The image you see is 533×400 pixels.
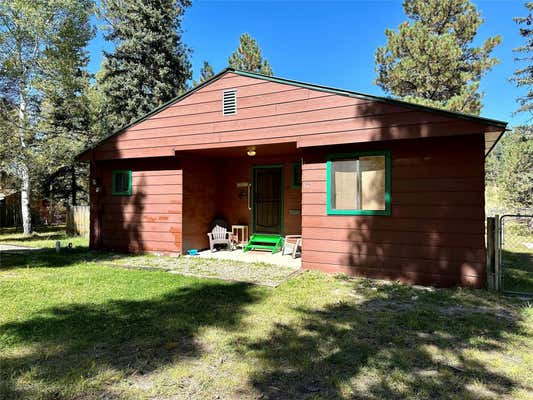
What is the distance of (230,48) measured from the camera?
19938 millimetres

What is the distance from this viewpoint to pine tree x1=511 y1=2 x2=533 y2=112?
1231 centimetres

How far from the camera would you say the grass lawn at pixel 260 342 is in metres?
2.27

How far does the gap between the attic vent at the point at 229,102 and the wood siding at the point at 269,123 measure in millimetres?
92

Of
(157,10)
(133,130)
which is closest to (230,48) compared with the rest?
(157,10)

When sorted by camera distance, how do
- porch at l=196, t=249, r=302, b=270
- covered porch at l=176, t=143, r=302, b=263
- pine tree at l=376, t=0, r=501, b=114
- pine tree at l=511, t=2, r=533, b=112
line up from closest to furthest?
porch at l=196, t=249, r=302, b=270 → covered porch at l=176, t=143, r=302, b=263 → pine tree at l=511, t=2, r=533, b=112 → pine tree at l=376, t=0, r=501, b=114

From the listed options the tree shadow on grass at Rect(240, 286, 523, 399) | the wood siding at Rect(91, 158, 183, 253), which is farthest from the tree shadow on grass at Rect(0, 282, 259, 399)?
the wood siding at Rect(91, 158, 183, 253)

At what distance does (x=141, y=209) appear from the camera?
25.5 feet

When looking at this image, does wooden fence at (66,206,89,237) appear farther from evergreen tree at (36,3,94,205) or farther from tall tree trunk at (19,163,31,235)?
evergreen tree at (36,3,94,205)

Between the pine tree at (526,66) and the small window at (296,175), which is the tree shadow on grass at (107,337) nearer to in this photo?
the small window at (296,175)

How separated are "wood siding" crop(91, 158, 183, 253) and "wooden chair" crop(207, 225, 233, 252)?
35.1 inches

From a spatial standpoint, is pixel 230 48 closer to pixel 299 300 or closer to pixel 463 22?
pixel 463 22

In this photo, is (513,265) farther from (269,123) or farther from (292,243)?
(269,123)

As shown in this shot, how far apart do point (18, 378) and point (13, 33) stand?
13028 millimetres

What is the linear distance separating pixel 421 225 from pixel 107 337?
177 inches
